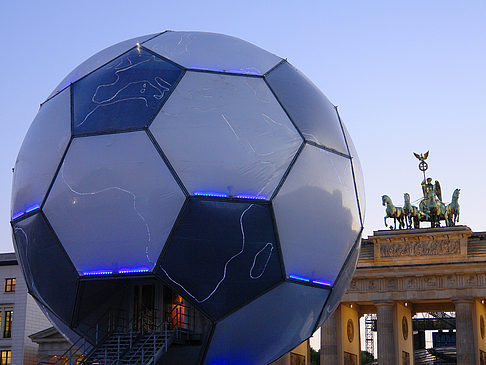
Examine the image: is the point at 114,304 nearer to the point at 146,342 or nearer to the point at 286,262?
the point at 146,342

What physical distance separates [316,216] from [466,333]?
4090 cm

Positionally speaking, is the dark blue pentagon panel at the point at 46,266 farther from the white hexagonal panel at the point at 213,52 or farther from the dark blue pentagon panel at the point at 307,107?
the dark blue pentagon panel at the point at 307,107

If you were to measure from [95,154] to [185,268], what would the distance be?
169 centimetres

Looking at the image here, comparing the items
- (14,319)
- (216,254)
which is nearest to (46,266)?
(216,254)

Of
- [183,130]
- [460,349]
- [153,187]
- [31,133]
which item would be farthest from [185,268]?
[460,349]

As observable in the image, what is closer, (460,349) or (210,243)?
(210,243)

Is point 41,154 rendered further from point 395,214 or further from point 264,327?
point 395,214

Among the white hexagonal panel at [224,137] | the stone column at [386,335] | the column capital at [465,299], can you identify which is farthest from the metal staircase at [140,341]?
the column capital at [465,299]

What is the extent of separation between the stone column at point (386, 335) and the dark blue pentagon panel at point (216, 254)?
4171cm

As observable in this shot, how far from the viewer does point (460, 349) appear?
155 feet

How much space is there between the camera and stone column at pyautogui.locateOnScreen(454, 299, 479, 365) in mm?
46844

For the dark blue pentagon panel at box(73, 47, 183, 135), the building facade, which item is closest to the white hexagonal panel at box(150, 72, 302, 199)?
the dark blue pentagon panel at box(73, 47, 183, 135)

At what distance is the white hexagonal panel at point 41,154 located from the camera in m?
9.80

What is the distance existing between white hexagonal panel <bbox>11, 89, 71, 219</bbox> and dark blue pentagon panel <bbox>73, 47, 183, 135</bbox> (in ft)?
0.70
